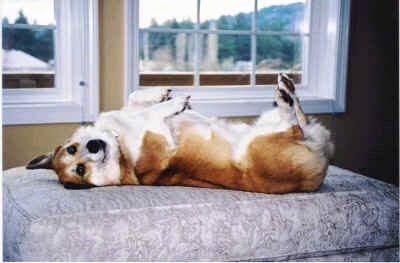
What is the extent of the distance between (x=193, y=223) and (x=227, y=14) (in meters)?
1.71

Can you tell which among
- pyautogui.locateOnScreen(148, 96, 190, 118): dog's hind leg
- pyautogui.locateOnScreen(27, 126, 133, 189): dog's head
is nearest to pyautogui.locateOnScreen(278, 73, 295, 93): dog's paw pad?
pyautogui.locateOnScreen(148, 96, 190, 118): dog's hind leg

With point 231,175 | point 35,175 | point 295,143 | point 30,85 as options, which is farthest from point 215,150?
point 30,85

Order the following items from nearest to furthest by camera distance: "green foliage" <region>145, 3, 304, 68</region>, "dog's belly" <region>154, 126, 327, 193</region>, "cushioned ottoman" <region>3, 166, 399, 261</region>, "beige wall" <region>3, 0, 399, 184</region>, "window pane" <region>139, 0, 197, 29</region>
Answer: "cushioned ottoman" <region>3, 166, 399, 261</region> → "dog's belly" <region>154, 126, 327, 193</region> → "window pane" <region>139, 0, 197, 29</region> → "green foliage" <region>145, 3, 304, 68</region> → "beige wall" <region>3, 0, 399, 184</region>

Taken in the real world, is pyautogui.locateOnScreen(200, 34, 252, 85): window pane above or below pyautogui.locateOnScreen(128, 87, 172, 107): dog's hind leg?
above

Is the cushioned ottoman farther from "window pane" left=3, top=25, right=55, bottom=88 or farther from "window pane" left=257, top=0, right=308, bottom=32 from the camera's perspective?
"window pane" left=257, top=0, right=308, bottom=32

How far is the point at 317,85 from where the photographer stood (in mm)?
3354

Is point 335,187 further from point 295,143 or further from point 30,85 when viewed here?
point 30,85

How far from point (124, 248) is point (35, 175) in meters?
0.59

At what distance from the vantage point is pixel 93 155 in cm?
192

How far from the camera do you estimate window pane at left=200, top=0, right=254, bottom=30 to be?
3.04m

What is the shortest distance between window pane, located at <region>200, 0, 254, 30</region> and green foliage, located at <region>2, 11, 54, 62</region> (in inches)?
32.5

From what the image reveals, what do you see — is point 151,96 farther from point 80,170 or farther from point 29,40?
point 29,40

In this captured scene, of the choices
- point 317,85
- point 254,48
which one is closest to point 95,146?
point 254,48

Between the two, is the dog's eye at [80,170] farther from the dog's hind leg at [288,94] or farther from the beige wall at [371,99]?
the beige wall at [371,99]
